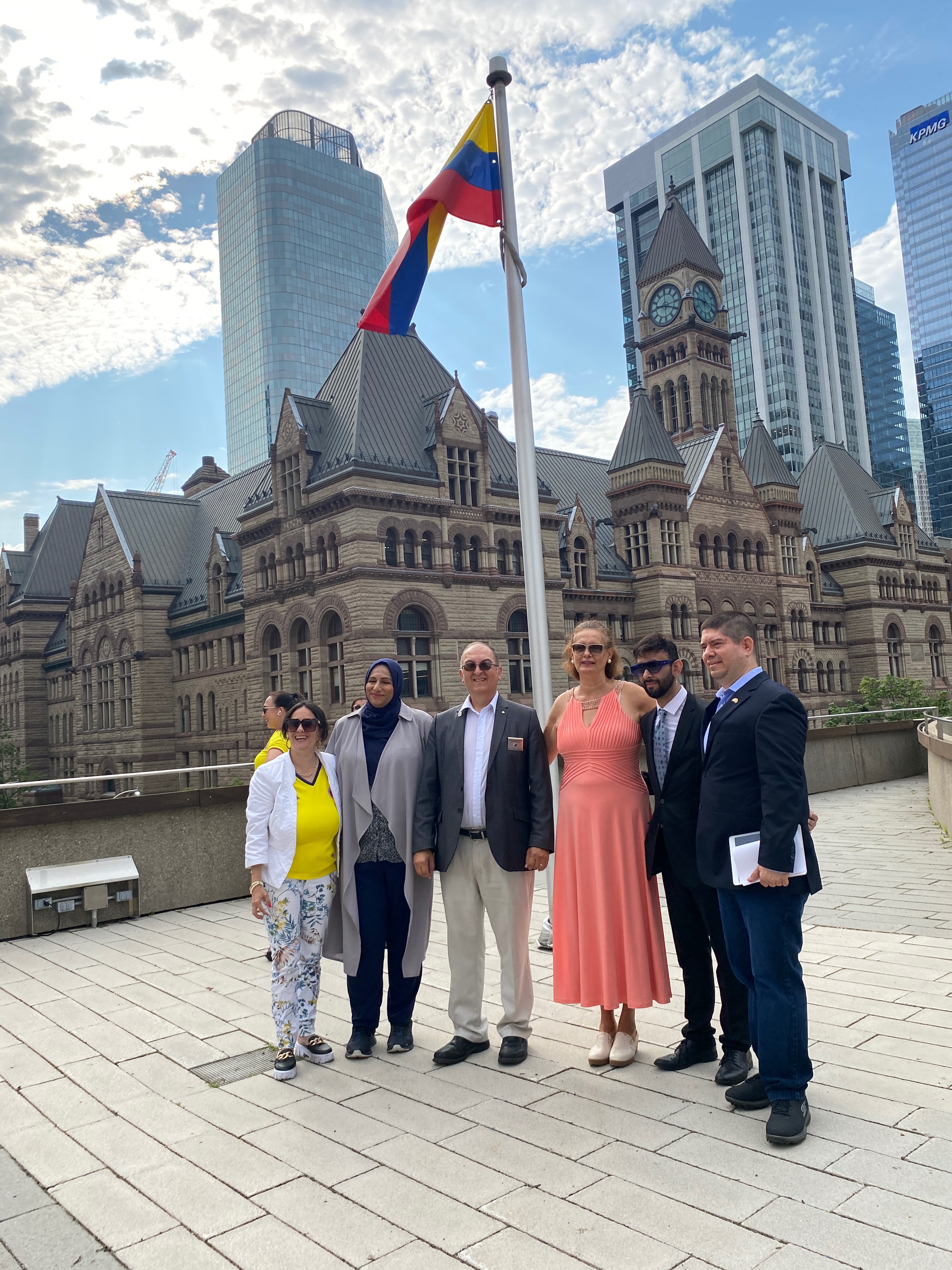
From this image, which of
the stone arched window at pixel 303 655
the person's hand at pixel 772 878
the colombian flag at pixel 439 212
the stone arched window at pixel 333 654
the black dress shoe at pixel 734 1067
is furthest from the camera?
the stone arched window at pixel 303 655

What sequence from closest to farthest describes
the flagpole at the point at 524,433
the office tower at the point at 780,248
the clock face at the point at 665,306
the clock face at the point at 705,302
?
the flagpole at the point at 524,433, the clock face at the point at 705,302, the clock face at the point at 665,306, the office tower at the point at 780,248

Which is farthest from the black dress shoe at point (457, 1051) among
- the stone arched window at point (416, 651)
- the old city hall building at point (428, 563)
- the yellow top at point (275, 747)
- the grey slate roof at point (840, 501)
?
the grey slate roof at point (840, 501)

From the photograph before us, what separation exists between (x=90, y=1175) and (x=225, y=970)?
143 inches

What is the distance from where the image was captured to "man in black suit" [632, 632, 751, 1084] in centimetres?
525

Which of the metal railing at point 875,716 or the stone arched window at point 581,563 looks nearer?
the metal railing at point 875,716

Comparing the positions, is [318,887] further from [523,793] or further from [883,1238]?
[883,1238]

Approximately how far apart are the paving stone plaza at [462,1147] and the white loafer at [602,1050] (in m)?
0.05

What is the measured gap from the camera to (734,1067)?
5035 millimetres

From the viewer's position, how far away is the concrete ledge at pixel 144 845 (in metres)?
9.84

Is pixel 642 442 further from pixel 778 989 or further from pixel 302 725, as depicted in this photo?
pixel 778 989

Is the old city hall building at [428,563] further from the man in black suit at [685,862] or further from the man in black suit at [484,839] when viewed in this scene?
the man in black suit at [685,862]

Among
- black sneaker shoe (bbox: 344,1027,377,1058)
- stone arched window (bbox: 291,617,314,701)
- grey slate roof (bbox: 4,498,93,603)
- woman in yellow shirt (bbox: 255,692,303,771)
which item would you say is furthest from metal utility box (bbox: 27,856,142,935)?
grey slate roof (bbox: 4,498,93,603)

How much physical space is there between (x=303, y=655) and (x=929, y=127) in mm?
168359

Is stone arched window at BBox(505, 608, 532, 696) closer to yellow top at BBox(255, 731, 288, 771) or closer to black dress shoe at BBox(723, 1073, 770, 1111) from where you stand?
yellow top at BBox(255, 731, 288, 771)
